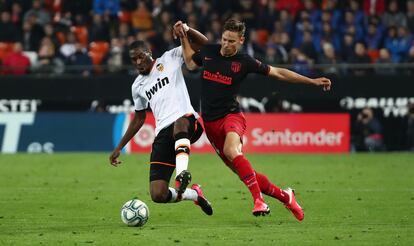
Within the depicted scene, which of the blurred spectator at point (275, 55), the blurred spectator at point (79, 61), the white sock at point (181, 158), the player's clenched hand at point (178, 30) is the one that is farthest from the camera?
the blurred spectator at point (79, 61)

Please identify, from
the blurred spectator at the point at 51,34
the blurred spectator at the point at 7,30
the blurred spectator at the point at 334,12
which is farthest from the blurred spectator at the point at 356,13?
the blurred spectator at the point at 7,30

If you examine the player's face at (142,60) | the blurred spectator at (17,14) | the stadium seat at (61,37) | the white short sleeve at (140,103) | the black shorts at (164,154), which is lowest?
the stadium seat at (61,37)

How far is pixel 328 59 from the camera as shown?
75.1ft

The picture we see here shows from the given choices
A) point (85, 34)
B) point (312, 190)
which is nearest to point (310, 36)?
point (85, 34)

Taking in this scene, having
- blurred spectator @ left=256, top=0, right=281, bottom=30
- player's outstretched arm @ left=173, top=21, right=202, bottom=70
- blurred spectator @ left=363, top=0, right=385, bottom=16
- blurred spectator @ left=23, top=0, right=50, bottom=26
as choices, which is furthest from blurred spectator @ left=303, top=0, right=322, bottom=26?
player's outstretched arm @ left=173, top=21, right=202, bottom=70

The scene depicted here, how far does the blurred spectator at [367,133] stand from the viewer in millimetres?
21609

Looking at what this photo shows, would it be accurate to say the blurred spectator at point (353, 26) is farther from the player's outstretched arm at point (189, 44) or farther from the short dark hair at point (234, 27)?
the short dark hair at point (234, 27)

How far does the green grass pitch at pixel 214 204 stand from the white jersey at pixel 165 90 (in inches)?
48.6

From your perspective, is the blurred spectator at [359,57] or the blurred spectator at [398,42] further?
the blurred spectator at [398,42]

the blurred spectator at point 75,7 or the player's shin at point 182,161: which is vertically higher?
the player's shin at point 182,161

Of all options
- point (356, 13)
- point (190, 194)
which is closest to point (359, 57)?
point (356, 13)

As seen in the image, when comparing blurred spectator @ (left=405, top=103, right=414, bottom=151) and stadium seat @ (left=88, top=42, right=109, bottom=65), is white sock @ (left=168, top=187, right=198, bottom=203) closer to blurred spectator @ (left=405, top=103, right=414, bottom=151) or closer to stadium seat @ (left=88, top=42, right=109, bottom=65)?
blurred spectator @ (left=405, top=103, right=414, bottom=151)

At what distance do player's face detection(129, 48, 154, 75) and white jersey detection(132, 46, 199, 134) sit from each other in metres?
0.09

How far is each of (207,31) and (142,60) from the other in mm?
13310
